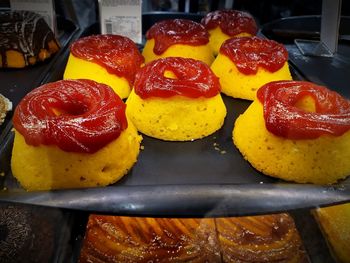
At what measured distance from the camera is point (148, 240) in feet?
4.93

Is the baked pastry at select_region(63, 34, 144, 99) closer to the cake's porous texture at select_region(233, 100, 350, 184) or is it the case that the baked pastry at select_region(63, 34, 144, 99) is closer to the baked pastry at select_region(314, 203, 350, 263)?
the cake's porous texture at select_region(233, 100, 350, 184)

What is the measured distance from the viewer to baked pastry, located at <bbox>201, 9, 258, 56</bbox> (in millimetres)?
2600

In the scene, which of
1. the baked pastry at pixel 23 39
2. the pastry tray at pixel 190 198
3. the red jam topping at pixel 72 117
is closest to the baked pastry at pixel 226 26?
the baked pastry at pixel 23 39

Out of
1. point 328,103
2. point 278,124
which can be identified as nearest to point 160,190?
point 278,124

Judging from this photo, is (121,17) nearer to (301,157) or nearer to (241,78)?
(241,78)

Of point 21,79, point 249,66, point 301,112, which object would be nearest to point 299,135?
point 301,112

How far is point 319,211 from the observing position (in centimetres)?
161

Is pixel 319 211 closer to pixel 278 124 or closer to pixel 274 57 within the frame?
pixel 278 124

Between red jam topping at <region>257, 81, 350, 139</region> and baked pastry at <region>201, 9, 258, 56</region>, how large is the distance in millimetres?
956

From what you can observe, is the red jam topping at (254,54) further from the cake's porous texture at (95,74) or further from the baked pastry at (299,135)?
the cake's porous texture at (95,74)

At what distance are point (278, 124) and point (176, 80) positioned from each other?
52 centimetres

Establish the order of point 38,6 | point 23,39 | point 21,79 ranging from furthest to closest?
point 38,6 < point 23,39 < point 21,79

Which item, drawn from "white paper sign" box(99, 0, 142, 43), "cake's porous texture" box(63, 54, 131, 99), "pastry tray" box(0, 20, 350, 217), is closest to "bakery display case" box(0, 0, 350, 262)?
"pastry tray" box(0, 20, 350, 217)

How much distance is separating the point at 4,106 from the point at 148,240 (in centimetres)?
100
